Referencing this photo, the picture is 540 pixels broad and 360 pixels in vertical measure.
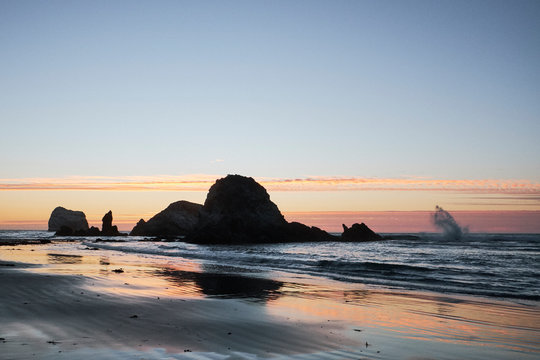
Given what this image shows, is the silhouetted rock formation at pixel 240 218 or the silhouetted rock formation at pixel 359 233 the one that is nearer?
the silhouetted rock formation at pixel 240 218

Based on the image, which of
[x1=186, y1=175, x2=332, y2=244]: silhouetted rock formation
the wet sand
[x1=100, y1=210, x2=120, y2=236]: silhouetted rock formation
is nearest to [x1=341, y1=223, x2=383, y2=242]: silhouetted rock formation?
[x1=186, y1=175, x2=332, y2=244]: silhouetted rock formation

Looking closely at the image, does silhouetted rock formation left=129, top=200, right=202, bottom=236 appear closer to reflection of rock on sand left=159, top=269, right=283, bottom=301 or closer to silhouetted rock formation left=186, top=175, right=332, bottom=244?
silhouetted rock formation left=186, top=175, right=332, bottom=244

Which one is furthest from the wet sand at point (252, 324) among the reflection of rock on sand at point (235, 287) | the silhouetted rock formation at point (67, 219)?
the silhouetted rock formation at point (67, 219)

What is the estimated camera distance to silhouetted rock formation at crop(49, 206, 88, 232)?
162562mm

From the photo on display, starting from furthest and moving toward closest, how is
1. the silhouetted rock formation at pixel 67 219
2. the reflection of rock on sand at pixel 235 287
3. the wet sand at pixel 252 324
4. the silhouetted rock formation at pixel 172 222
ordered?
1. the silhouetted rock formation at pixel 67 219
2. the silhouetted rock formation at pixel 172 222
3. the reflection of rock on sand at pixel 235 287
4. the wet sand at pixel 252 324

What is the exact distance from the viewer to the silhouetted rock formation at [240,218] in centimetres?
7244

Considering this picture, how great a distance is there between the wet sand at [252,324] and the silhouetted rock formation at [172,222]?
371 ft

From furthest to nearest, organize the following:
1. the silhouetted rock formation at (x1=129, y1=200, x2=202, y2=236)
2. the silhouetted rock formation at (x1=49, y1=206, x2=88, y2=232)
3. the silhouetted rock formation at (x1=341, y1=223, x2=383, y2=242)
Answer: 1. the silhouetted rock formation at (x1=49, y1=206, x2=88, y2=232)
2. the silhouetted rock formation at (x1=129, y1=200, x2=202, y2=236)
3. the silhouetted rock formation at (x1=341, y1=223, x2=383, y2=242)

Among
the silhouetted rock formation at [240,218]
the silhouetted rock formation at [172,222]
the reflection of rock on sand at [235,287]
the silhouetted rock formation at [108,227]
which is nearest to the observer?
the reflection of rock on sand at [235,287]

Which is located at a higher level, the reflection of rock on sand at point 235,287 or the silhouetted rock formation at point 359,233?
the reflection of rock on sand at point 235,287

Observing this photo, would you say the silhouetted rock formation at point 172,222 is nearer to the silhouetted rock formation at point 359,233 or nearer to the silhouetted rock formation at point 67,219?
the silhouetted rock formation at point 67,219

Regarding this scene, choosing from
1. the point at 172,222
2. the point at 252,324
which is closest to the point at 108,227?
the point at 172,222

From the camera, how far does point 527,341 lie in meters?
8.32

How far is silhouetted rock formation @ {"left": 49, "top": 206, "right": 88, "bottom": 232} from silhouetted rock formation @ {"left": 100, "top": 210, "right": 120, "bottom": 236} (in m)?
33.0
